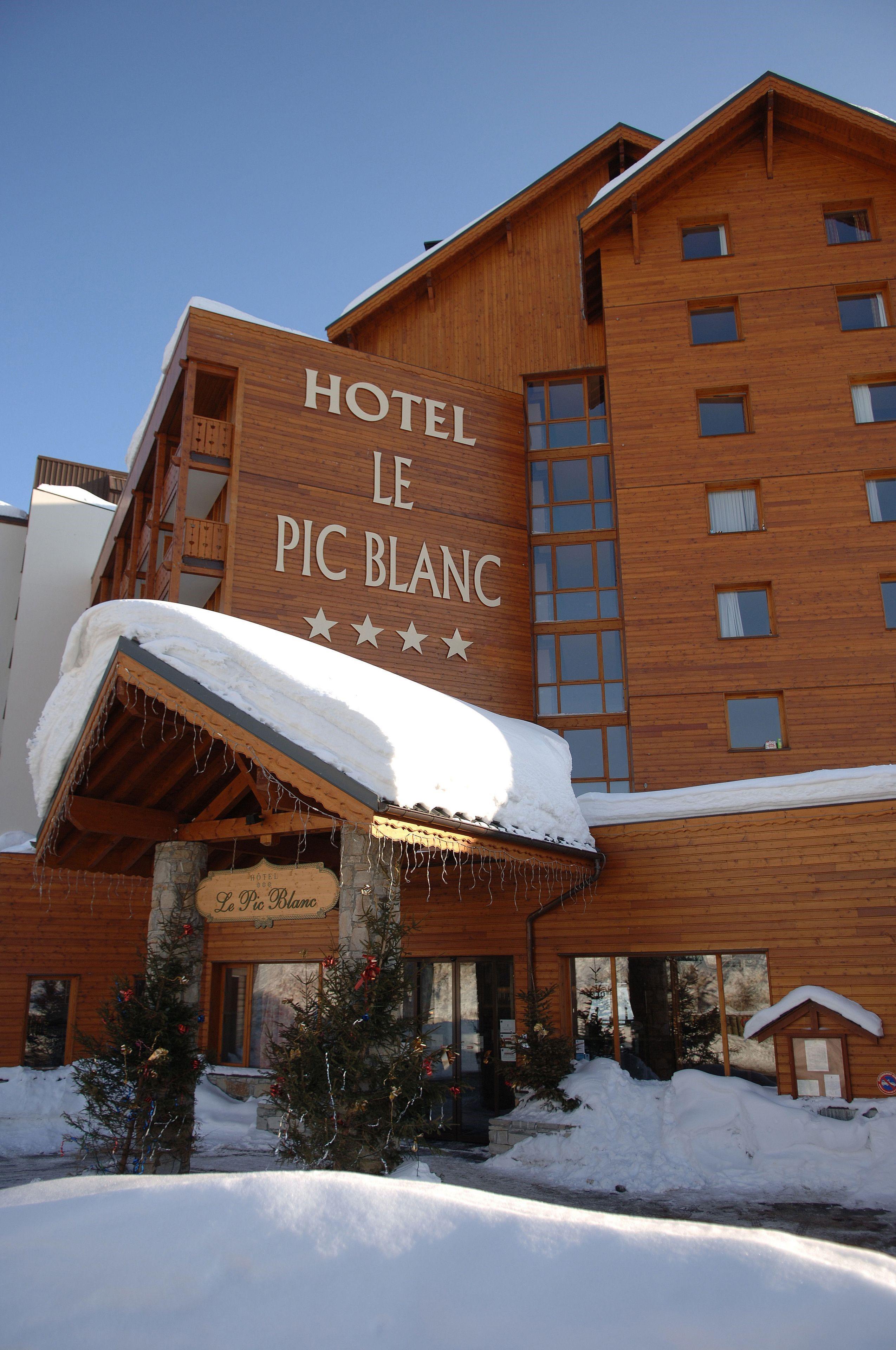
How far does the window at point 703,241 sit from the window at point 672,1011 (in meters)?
16.5

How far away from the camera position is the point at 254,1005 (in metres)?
17.4

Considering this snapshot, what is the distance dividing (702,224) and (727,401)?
444cm

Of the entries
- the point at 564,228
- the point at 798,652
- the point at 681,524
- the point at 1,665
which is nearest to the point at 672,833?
the point at 798,652

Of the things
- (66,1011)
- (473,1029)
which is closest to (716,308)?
(473,1029)

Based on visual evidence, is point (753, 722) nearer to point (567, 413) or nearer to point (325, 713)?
point (567, 413)

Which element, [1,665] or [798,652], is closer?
[798,652]

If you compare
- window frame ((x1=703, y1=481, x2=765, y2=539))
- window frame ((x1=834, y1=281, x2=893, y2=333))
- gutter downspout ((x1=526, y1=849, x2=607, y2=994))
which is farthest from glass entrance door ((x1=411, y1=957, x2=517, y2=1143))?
window frame ((x1=834, y1=281, x2=893, y2=333))

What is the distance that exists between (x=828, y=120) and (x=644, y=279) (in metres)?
5.22

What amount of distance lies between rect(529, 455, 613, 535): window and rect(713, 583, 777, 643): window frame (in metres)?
3.53

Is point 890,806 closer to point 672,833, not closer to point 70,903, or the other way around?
point 672,833

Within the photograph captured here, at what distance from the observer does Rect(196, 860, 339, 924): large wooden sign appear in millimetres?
9047

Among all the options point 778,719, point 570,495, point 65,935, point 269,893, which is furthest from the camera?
point 570,495

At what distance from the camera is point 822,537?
64.7ft

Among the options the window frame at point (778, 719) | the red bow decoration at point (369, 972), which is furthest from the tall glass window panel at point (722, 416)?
the red bow decoration at point (369, 972)
